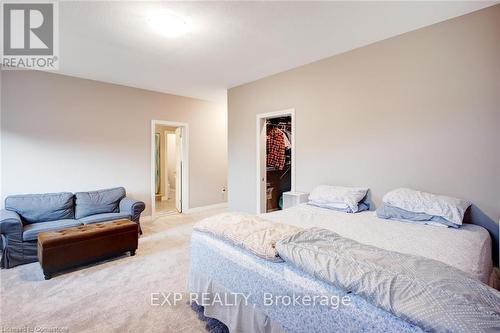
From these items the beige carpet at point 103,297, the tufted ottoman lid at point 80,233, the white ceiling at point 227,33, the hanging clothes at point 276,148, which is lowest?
the beige carpet at point 103,297

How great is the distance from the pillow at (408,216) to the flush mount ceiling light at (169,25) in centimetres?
274

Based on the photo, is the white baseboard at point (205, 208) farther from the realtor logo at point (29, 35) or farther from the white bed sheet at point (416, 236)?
the realtor logo at point (29, 35)

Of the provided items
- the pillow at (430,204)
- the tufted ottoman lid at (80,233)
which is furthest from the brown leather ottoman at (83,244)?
the pillow at (430,204)

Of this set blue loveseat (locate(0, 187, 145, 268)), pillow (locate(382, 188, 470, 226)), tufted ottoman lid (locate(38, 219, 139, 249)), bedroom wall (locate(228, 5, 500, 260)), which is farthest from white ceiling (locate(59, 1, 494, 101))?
tufted ottoman lid (locate(38, 219, 139, 249))

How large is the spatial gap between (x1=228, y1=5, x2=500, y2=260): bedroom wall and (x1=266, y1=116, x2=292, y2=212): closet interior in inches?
39.6

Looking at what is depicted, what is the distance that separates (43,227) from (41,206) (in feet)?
1.68

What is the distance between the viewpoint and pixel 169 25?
2.44m

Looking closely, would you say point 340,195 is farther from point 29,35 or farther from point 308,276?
point 29,35

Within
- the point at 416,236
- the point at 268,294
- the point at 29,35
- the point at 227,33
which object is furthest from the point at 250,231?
the point at 29,35

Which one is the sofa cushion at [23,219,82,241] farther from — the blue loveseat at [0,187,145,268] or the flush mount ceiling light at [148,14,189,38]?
the flush mount ceiling light at [148,14,189,38]

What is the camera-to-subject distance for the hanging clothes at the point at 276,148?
4732 millimetres

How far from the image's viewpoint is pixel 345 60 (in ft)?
10.5

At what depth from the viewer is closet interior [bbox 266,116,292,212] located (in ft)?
15.6

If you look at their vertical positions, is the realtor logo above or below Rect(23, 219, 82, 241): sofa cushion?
above
